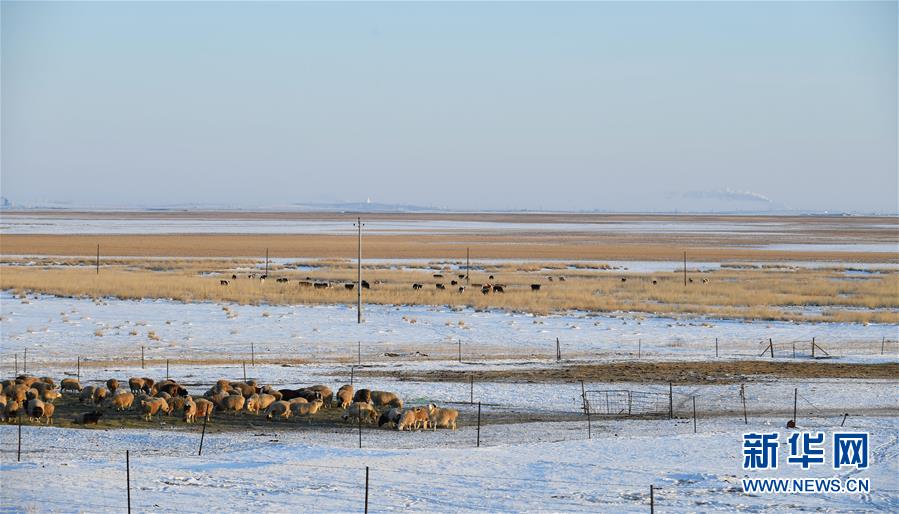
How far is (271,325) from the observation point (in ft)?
122

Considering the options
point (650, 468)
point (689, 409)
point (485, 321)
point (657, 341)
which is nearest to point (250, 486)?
point (650, 468)

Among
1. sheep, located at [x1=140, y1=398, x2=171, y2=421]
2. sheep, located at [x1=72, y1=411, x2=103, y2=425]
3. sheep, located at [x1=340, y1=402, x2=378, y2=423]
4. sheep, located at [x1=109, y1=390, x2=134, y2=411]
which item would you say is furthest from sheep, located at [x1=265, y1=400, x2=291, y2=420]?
sheep, located at [x1=72, y1=411, x2=103, y2=425]

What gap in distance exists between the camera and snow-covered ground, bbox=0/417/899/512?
1391 centimetres

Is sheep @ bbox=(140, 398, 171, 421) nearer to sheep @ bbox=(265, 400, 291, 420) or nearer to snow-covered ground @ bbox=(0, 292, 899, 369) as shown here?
sheep @ bbox=(265, 400, 291, 420)

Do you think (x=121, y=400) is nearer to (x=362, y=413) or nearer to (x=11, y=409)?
(x=11, y=409)

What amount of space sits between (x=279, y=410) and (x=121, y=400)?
10.6 feet

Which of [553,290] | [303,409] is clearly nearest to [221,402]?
[303,409]

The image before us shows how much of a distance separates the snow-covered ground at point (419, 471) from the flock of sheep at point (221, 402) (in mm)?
563

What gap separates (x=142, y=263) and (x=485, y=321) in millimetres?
41055

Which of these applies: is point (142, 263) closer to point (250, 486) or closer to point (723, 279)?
point (723, 279)

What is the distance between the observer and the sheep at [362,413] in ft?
66.0

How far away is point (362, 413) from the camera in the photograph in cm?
2016

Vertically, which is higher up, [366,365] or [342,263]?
[342,263]

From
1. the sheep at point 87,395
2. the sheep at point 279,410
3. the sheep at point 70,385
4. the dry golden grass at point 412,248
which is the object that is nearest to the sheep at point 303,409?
the sheep at point 279,410
